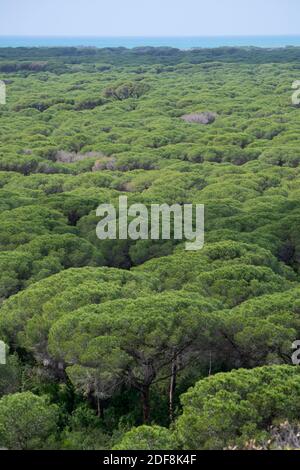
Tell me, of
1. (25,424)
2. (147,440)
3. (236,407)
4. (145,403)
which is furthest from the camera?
(145,403)

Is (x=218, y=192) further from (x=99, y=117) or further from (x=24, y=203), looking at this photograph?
(x=99, y=117)

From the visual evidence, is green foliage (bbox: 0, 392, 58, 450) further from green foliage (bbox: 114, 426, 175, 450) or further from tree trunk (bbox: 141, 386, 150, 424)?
tree trunk (bbox: 141, 386, 150, 424)

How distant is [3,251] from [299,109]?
38.4 meters

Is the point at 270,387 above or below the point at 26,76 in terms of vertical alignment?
below

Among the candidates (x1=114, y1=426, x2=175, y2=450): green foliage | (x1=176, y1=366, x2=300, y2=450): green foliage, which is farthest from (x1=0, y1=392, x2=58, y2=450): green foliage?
(x1=176, y1=366, x2=300, y2=450): green foliage

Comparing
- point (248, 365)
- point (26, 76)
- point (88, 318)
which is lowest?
point (248, 365)

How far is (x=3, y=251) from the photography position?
17.0 meters

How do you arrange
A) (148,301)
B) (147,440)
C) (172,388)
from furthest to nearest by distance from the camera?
(148,301), (172,388), (147,440)

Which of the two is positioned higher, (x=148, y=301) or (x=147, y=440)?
(x=148, y=301)

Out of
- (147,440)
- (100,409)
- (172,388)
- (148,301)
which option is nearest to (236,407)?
(147,440)

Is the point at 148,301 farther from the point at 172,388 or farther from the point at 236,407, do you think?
the point at 236,407

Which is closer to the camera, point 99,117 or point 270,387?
point 270,387
